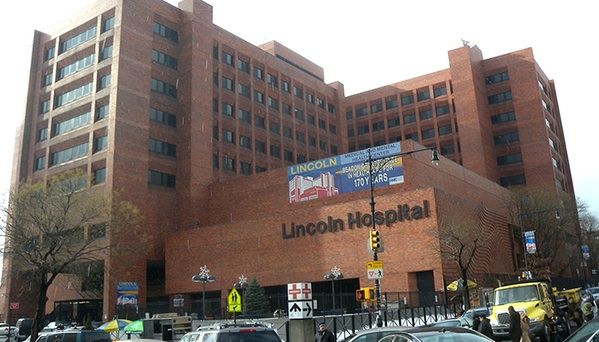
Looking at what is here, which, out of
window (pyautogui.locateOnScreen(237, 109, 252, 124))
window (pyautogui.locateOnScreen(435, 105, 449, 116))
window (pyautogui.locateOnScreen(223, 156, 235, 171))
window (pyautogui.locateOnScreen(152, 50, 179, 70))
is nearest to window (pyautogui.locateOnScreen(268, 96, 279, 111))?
window (pyautogui.locateOnScreen(237, 109, 252, 124))

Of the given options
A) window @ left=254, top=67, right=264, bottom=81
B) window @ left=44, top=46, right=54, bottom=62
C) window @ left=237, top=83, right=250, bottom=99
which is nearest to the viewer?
window @ left=44, top=46, right=54, bottom=62

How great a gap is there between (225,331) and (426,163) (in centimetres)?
4661

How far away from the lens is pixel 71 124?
65.6m

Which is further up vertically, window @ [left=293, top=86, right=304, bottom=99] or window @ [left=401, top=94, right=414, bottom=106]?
window @ [left=401, top=94, right=414, bottom=106]

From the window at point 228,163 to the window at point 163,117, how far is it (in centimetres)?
827

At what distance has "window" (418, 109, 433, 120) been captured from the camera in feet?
319

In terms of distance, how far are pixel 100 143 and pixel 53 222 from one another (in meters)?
16.8

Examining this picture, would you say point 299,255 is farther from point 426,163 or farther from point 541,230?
point 541,230

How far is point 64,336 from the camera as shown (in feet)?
63.0

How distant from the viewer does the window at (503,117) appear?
89438 millimetres

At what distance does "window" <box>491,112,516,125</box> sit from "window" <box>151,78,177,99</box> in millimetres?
52037

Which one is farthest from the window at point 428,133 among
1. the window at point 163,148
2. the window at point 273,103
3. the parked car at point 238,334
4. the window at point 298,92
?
the parked car at point 238,334

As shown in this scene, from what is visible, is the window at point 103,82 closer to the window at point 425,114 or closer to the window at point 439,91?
the window at point 425,114

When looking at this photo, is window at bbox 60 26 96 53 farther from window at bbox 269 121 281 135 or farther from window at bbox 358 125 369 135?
window at bbox 358 125 369 135
